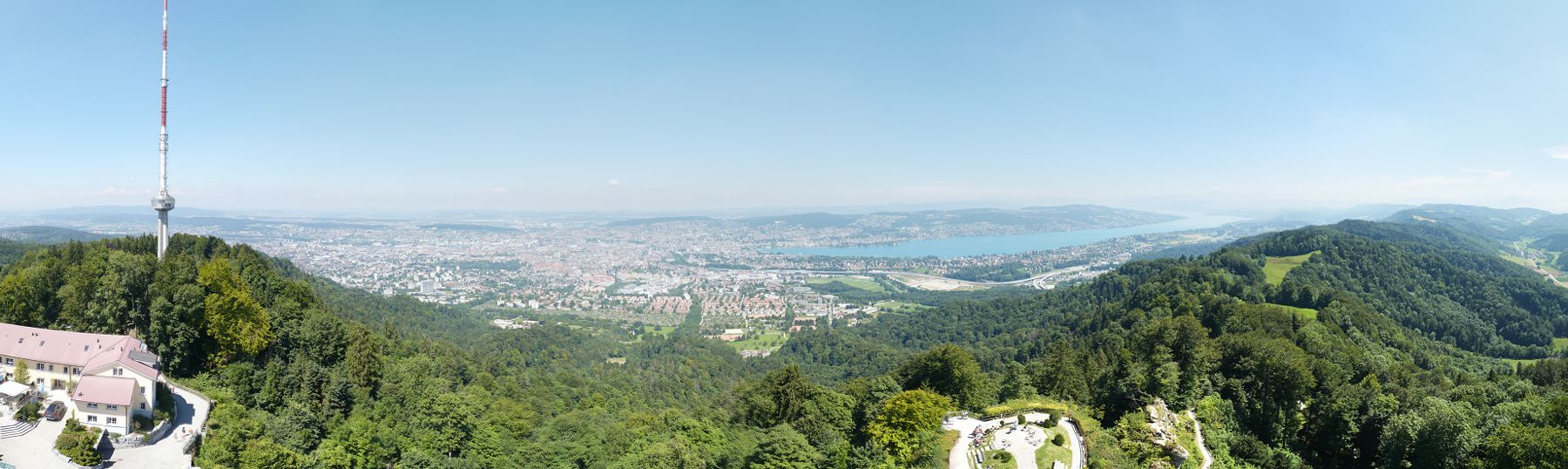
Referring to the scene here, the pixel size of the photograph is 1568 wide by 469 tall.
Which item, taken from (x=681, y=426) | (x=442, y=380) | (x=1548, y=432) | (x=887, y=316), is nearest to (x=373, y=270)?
(x=887, y=316)

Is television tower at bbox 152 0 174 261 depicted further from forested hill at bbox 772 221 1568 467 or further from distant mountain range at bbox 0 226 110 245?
distant mountain range at bbox 0 226 110 245

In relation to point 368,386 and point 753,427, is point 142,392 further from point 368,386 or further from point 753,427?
point 753,427

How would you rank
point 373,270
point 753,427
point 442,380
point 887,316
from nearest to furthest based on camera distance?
point 753,427
point 442,380
point 887,316
point 373,270

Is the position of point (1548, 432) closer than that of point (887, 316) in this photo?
Yes

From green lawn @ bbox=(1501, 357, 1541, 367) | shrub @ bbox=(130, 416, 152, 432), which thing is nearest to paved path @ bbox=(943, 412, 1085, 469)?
shrub @ bbox=(130, 416, 152, 432)

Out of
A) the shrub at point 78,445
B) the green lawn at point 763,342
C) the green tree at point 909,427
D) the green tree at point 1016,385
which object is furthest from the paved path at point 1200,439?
the green lawn at point 763,342

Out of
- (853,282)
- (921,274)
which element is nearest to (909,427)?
(853,282)

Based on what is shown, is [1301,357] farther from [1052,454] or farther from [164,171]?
[164,171]
